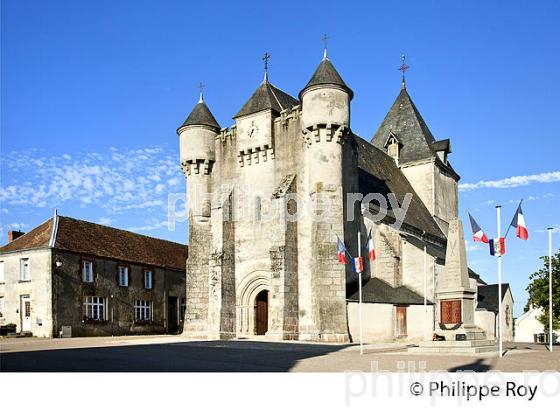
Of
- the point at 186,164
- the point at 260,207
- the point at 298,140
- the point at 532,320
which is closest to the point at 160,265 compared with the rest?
the point at 186,164

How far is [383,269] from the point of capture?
102ft

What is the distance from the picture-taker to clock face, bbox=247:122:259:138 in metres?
30.8

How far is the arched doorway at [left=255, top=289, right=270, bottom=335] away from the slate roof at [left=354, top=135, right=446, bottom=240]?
8.48 metres

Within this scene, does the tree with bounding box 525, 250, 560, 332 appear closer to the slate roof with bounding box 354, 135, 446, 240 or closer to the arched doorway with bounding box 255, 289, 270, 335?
the slate roof with bounding box 354, 135, 446, 240

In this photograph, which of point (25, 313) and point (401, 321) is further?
point (25, 313)

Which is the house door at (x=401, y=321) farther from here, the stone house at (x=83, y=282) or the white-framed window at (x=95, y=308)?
the white-framed window at (x=95, y=308)

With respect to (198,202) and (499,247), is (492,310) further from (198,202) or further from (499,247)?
(198,202)

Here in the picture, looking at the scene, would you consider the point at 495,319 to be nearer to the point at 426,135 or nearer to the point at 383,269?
the point at 383,269

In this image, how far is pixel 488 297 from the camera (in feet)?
140

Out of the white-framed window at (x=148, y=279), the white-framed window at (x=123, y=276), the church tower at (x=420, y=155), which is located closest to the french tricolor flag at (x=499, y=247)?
the church tower at (x=420, y=155)

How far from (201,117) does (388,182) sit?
46.6ft

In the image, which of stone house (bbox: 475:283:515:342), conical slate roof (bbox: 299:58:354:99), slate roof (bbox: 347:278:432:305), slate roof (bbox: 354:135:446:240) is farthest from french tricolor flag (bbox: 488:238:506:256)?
stone house (bbox: 475:283:515:342)

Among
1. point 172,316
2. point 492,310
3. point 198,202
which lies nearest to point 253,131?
point 198,202

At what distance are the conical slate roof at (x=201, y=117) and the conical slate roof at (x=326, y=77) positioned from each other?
6767 mm
